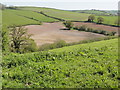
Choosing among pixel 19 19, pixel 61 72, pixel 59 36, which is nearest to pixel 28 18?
pixel 19 19

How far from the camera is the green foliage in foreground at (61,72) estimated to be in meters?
9.08

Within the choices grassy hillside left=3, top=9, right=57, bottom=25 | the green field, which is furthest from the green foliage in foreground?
grassy hillside left=3, top=9, right=57, bottom=25

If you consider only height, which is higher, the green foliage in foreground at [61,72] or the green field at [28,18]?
the green field at [28,18]

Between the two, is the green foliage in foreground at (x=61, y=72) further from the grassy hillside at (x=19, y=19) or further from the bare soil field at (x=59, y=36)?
the grassy hillside at (x=19, y=19)

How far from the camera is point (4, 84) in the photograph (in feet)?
28.8

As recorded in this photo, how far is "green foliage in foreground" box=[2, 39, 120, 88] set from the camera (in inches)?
357

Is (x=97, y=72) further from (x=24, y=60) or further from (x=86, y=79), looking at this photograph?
(x=24, y=60)

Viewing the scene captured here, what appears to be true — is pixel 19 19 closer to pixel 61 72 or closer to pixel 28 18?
pixel 28 18

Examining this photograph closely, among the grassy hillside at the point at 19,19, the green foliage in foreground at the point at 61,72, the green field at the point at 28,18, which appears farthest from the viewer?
the green field at the point at 28,18

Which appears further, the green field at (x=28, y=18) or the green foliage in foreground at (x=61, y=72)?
the green field at (x=28, y=18)

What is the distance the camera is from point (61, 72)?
34.8ft

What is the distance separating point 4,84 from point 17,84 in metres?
0.70

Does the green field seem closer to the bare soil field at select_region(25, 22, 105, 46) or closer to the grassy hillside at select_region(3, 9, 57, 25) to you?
the grassy hillside at select_region(3, 9, 57, 25)

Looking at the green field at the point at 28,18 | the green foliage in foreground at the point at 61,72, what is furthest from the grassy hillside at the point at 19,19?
the green foliage in foreground at the point at 61,72
